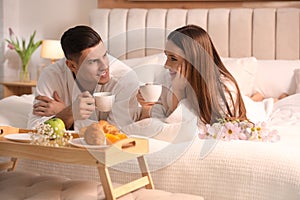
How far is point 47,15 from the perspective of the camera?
4770 millimetres

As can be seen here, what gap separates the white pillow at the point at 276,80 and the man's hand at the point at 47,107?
1.42 m

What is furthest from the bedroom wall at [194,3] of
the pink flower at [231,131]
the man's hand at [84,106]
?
the man's hand at [84,106]

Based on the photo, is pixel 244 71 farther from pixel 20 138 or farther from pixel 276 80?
pixel 20 138

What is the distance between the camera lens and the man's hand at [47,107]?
251 centimetres

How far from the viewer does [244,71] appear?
11.2ft

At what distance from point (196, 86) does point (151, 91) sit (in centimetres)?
33

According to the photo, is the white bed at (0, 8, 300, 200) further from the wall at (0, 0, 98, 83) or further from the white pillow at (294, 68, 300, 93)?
the wall at (0, 0, 98, 83)

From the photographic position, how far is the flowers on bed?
2178mm

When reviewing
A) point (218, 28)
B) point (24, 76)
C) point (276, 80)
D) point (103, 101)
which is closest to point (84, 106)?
point (103, 101)

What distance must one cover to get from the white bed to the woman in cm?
27

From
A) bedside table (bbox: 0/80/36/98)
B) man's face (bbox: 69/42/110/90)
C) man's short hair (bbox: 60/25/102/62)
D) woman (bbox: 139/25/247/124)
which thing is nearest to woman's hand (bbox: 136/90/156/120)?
woman (bbox: 139/25/247/124)

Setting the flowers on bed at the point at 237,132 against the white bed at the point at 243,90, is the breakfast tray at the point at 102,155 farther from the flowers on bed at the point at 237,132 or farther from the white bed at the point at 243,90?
the flowers on bed at the point at 237,132

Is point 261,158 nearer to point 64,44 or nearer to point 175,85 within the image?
point 175,85

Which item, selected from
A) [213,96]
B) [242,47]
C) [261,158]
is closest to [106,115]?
[213,96]
